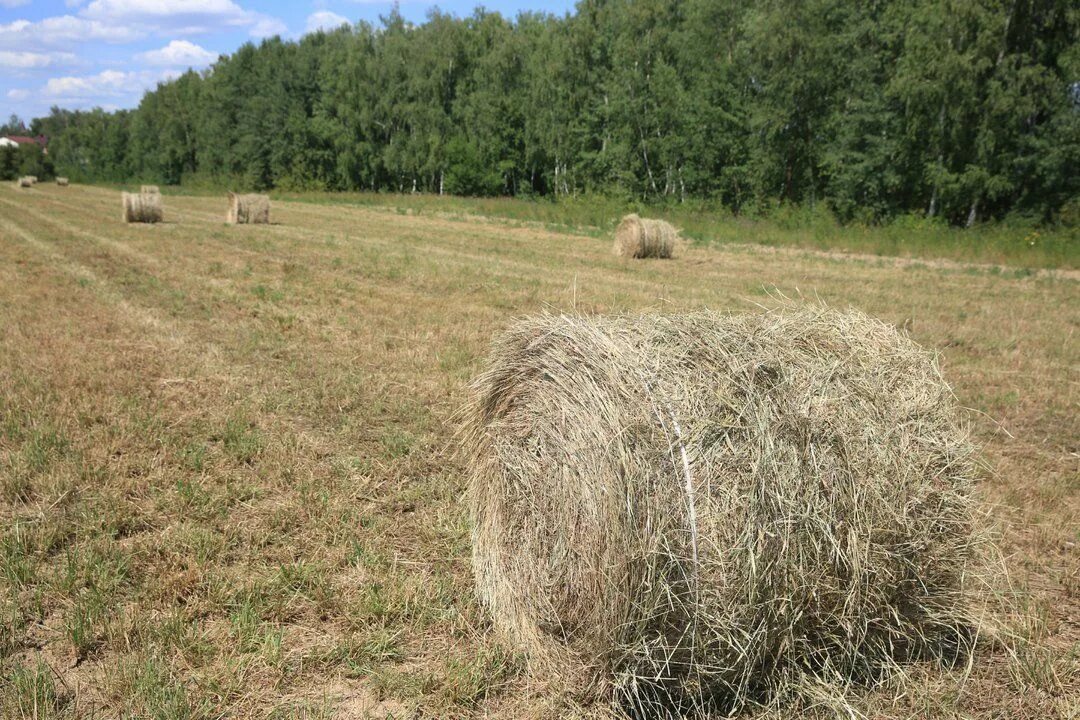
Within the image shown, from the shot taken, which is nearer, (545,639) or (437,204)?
(545,639)

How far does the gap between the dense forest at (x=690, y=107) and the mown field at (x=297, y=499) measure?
65.8ft

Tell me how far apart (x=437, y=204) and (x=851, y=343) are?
39688mm

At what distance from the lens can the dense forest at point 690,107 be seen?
28078 millimetres

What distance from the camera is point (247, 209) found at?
2539cm

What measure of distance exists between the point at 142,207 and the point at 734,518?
2440cm

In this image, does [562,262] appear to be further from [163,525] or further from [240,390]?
[163,525]

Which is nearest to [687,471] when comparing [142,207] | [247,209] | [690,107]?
[142,207]

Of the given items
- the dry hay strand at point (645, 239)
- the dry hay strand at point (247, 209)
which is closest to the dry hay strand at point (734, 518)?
the dry hay strand at point (645, 239)

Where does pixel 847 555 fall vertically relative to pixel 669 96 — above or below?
below

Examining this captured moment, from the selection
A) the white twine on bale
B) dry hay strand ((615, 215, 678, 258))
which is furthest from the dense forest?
the white twine on bale

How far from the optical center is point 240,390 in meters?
7.18

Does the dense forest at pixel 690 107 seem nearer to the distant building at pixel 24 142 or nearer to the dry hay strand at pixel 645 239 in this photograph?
the dry hay strand at pixel 645 239

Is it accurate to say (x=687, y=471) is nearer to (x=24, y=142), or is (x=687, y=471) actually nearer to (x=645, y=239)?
(x=645, y=239)

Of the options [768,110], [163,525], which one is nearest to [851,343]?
[163,525]
